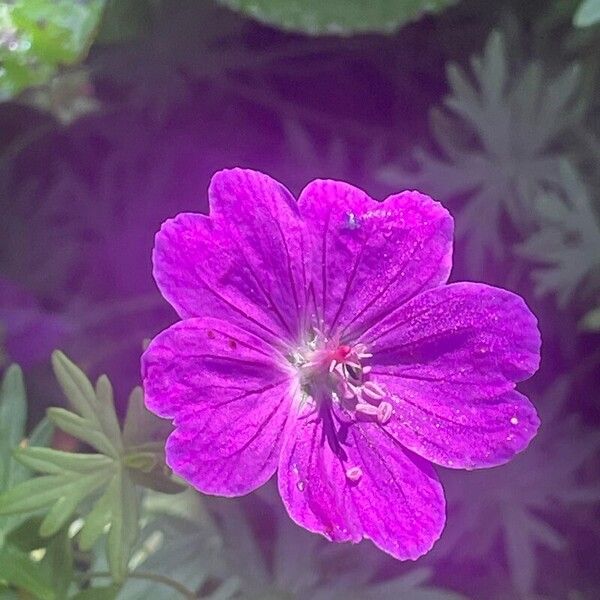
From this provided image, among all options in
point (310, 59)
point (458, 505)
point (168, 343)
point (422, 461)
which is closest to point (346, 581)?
point (458, 505)

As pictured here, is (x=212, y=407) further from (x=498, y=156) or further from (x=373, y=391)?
(x=498, y=156)

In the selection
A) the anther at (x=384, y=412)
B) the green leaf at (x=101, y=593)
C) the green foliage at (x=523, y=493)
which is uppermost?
the anther at (x=384, y=412)

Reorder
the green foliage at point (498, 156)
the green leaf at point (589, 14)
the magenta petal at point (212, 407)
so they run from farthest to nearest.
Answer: the green foliage at point (498, 156)
the green leaf at point (589, 14)
the magenta petal at point (212, 407)

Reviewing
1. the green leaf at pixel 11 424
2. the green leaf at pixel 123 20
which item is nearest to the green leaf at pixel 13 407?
the green leaf at pixel 11 424

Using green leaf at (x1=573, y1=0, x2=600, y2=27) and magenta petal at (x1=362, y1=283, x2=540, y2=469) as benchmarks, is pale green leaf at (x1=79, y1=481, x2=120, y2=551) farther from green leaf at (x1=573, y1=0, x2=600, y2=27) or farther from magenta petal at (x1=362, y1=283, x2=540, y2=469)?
green leaf at (x1=573, y1=0, x2=600, y2=27)

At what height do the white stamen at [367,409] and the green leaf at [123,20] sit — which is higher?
the green leaf at [123,20]

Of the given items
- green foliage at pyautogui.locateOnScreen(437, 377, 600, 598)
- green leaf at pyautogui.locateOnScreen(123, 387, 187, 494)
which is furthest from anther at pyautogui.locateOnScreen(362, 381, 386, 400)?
green foliage at pyautogui.locateOnScreen(437, 377, 600, 598)

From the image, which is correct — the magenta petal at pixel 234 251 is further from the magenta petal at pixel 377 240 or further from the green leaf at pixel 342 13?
the green leaf at pixel 342 13
